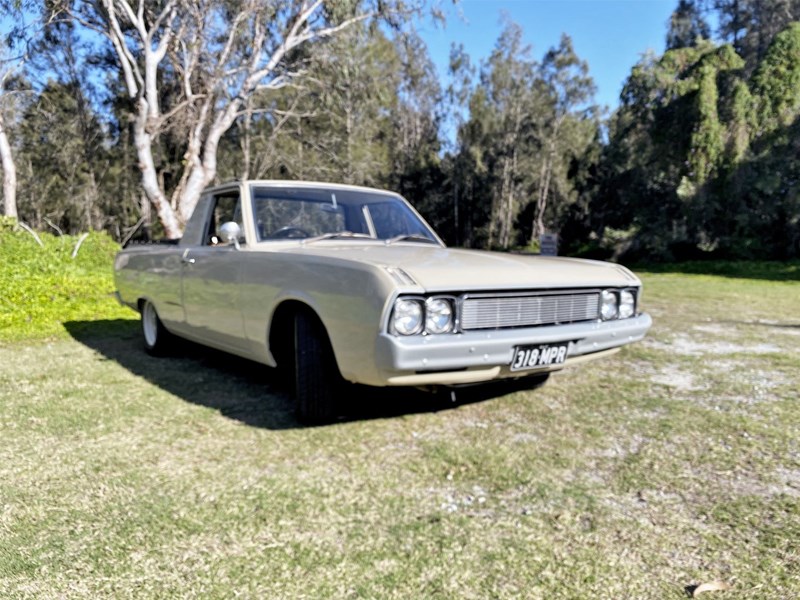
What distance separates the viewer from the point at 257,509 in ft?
8.28

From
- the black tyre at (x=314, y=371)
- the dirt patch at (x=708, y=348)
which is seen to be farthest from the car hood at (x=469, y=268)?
the dirt patch at (x=708, y=348)

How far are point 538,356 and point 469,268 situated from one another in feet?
2.11

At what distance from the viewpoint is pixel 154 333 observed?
5.64 m

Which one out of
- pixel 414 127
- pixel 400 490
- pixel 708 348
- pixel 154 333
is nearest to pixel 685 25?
pixel 414 127

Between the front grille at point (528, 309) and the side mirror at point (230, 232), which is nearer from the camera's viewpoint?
the front grille at point (528, 309)

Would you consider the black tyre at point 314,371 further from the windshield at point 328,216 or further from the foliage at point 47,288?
the foliage at point 47,288

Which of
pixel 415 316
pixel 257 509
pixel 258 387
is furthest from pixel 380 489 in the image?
pixel 258 387

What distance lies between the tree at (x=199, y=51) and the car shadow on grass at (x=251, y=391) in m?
11.6

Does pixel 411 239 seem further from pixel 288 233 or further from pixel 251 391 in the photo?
pixel 251 391

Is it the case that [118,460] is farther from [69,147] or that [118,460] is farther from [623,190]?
[69,147]

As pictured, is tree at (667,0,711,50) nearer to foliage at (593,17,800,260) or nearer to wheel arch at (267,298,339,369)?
foliage at (593,17,800,260)

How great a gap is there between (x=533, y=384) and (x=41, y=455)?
3295 millimetres

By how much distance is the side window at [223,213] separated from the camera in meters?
4.36

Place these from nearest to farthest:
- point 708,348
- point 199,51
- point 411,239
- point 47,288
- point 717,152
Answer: point 411,239 < point 708,348 < point 47,288 < point 199,51 < point 717,152
